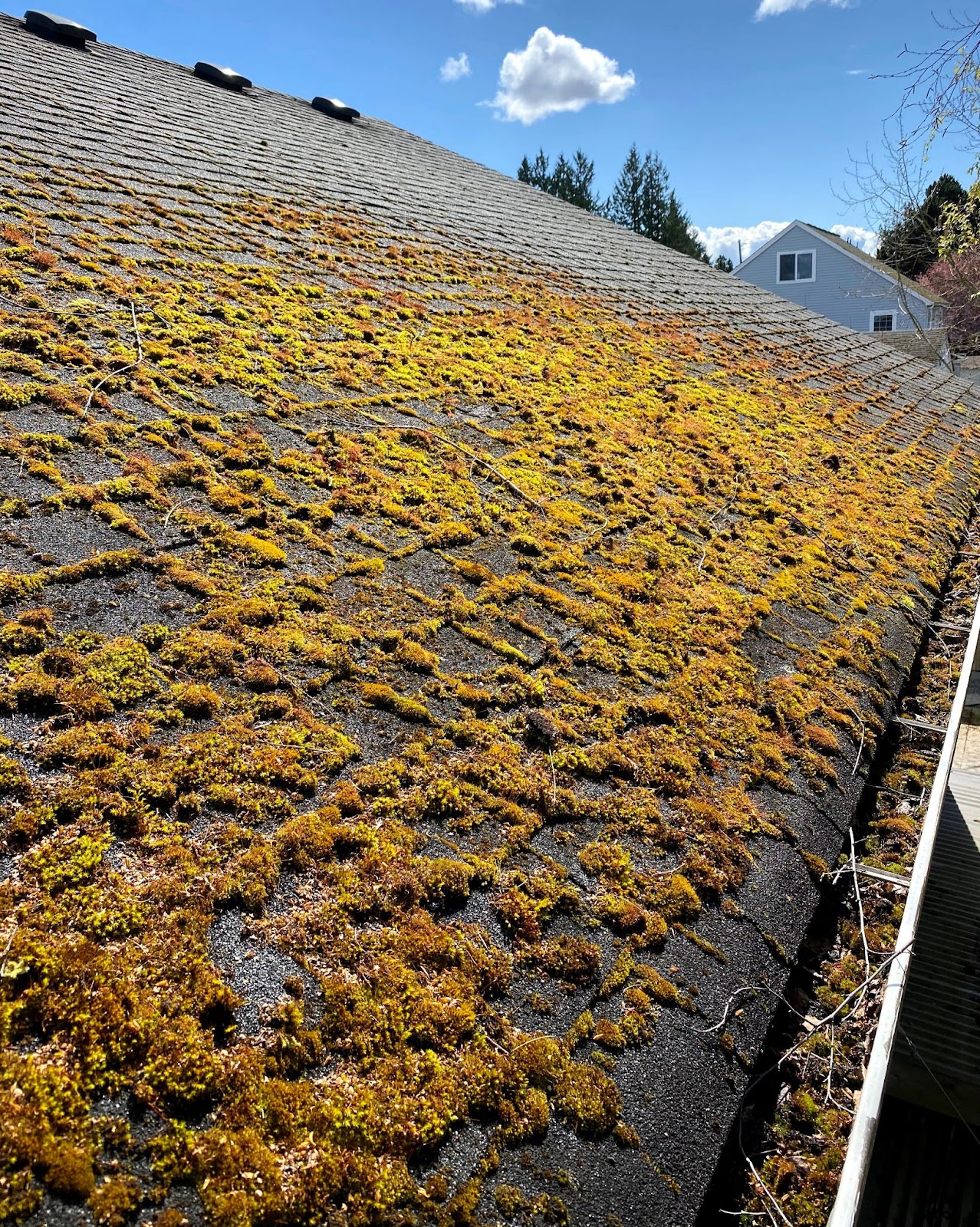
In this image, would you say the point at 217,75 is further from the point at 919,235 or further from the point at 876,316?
the point at 876,316

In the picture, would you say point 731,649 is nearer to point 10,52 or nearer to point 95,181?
point 95,181

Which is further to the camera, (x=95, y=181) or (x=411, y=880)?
(x=95, y=181)

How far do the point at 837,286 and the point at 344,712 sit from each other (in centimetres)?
4005

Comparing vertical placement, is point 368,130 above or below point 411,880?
above

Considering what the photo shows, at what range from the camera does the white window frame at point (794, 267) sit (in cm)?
3566

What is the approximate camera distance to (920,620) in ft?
15.4

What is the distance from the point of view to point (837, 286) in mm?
35375

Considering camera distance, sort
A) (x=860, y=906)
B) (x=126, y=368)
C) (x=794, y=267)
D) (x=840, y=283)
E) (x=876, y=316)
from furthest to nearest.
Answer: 1. (x=794, y=267)
2. (x=876, y=316)
3. (x=840, y=283)
4. (x=126, y=368)
5. (x=860, y=906)

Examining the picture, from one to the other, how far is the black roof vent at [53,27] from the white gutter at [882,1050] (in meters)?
10.8

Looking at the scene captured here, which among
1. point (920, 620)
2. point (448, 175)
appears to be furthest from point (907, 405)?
point (448, 175)

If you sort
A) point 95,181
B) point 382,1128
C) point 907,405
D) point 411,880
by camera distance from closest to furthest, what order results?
point 382,1128 < point 411,880 < point 95,181 < point 907,405

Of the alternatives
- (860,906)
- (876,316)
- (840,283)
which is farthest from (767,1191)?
(876,316)

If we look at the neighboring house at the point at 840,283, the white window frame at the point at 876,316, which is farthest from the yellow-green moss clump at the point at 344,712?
the white window frame at the point at 876,316

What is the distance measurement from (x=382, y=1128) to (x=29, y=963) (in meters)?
0.74
